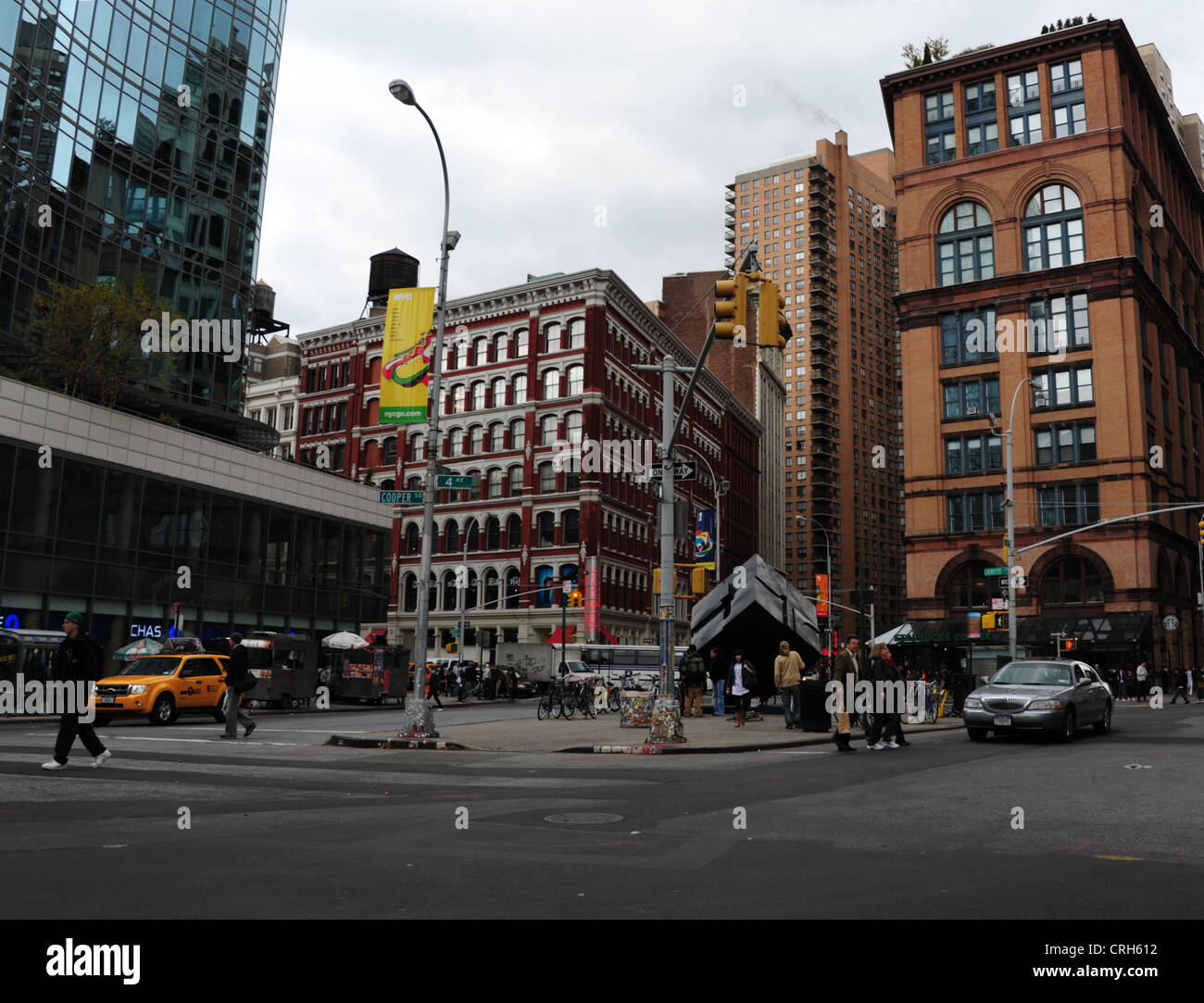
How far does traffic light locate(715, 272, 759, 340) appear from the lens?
14.4 m

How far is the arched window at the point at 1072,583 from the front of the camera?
58.6 m

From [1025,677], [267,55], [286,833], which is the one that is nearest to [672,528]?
[1025,677]

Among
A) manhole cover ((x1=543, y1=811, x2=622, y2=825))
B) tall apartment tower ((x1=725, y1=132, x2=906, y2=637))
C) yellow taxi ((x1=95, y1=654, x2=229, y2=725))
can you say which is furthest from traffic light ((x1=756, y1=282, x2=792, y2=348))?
tall apartment tower ((x1=725, y1=132, x2=906, y2=637))

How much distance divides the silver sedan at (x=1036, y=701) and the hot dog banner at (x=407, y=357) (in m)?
11.9

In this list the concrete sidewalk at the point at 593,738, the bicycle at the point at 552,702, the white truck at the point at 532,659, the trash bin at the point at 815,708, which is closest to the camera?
the concrete sidewalk at the point at 593,738

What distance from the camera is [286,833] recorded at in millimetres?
8250

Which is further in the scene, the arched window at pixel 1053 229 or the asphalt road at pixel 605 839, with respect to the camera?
the arched window at pixel 1053 229

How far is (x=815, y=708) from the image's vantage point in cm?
2234

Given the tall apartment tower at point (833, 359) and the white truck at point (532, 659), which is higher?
the tall apartment tower at point (833, 359)

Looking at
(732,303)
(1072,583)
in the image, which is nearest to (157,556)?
(732,303)

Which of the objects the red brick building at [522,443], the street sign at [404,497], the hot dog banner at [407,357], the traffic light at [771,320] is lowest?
the street sign at [404,497]

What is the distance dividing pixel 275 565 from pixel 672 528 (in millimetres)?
28738

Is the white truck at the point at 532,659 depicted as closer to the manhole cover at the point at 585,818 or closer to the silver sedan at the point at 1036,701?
the silver sedan at the point at 1036,701

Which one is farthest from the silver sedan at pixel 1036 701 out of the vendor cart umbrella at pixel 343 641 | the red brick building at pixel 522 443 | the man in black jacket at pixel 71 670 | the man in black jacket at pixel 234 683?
the red brick building at pixel 522 443
